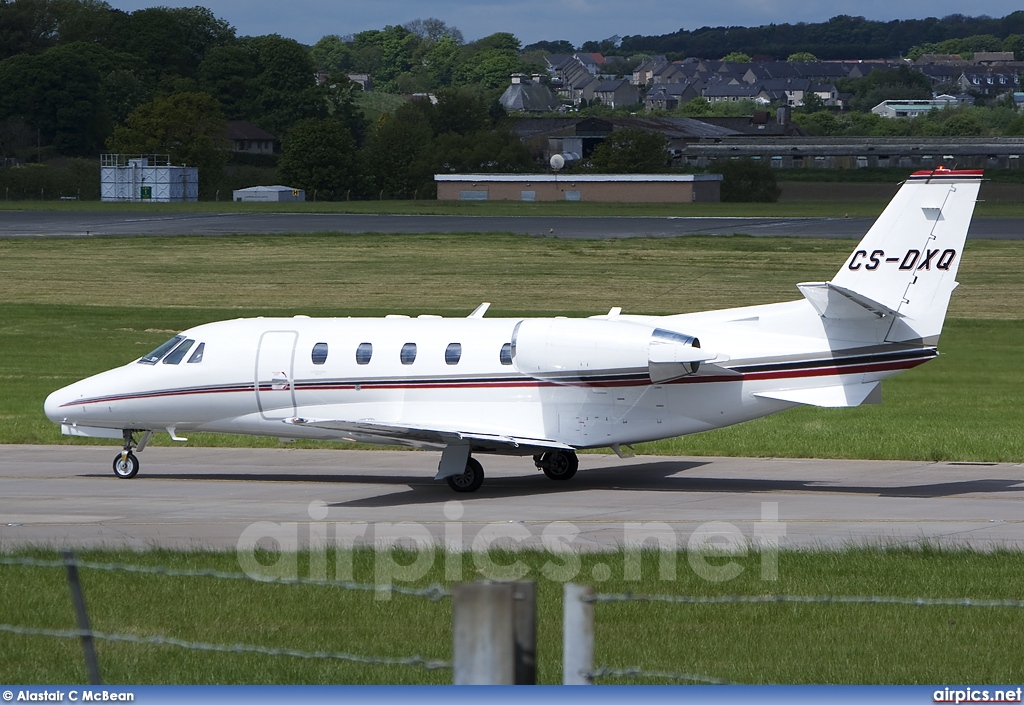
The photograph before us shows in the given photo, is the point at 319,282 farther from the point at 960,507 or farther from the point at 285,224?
the point at 960,507

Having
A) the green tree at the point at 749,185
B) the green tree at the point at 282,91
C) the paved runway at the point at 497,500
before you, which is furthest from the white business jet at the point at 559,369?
the green tree at the point at 282,91

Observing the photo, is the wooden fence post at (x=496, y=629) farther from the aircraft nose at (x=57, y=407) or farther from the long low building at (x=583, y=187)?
the long low building at (x=583, y=187)

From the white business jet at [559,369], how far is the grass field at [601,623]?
511 centimetres

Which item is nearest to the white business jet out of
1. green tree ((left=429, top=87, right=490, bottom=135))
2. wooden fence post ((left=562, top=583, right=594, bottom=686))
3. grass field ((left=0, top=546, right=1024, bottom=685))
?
grass field ((left=0, top=546, right=1024, bottom=685))

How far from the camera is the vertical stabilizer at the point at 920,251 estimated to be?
68.0ft

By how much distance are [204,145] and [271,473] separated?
116444 mm

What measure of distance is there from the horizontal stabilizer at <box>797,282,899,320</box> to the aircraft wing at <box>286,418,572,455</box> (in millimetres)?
4228

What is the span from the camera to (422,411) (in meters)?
22.2

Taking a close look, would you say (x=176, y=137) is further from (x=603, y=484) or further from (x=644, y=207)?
(x=603, y=484)

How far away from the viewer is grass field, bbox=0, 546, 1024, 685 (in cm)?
1115

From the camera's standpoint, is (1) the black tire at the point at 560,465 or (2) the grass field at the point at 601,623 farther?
(1) the black tire at the point at 560,465

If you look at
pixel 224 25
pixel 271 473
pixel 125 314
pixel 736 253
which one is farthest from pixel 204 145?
pixel 271 473

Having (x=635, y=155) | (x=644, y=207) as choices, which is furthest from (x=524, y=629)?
(x=635, y=155)

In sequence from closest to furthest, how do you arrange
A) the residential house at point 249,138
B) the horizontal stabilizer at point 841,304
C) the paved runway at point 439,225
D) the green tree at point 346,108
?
the horizontal stabilizer at point 841,304 → the paved runway at point 439,225 → the residential house at point 249,138 → the green tree at point 346,108
